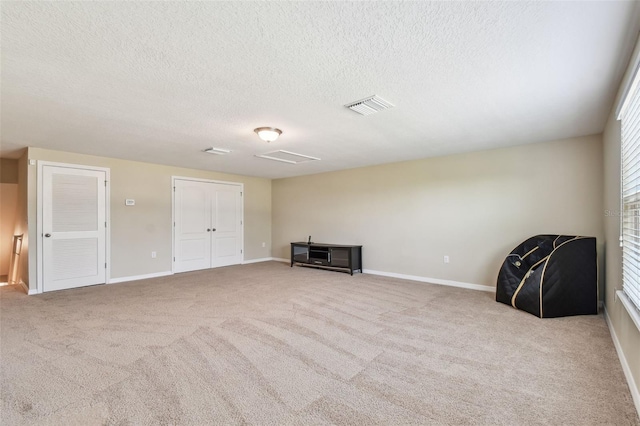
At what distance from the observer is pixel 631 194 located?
232 centimetres

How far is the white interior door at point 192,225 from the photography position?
6410 mm

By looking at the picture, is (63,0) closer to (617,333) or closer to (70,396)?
(70,396)

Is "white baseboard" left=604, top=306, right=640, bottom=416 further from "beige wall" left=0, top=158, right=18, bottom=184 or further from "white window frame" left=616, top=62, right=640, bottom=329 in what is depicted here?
"beige wall" left=0, top=158, right=18, bottom=184

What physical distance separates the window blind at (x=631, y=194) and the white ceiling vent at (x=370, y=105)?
5.62ft

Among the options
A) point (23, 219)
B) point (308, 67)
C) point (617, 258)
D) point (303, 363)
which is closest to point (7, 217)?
point (23, 219)

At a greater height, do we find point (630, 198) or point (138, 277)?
point (630, 198)

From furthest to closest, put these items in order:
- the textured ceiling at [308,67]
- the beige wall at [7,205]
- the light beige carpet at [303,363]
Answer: the beige wall at [7,205], the light beige carpet at [303,363], the textured ceiling at [308,67]

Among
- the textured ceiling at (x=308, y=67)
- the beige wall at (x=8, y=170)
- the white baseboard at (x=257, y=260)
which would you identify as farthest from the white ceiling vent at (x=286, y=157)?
the beige wall at (x=8, y=170)

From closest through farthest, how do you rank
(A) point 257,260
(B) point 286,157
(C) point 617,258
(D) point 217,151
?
(C) point 617,258
(D) point 217,151
(B) point 286,157
(A) point 257,260

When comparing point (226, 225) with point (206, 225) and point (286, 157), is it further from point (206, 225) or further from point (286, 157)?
point (286, 157)

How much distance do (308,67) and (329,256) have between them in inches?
191

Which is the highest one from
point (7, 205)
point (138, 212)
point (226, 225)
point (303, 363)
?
point (7, 205)

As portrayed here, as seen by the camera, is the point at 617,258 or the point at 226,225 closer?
the point at 617,258

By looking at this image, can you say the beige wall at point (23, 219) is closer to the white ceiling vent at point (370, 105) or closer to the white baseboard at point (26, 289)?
the white baseboard at point (26, 289)
